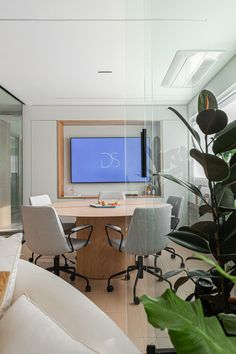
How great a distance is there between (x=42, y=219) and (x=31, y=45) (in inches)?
71.7

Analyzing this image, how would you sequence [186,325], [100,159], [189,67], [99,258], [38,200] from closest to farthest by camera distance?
[186,325], [99,258], [189,67], [38,200], [100,159]

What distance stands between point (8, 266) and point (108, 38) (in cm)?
239

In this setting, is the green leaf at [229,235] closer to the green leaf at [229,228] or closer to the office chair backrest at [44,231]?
the green leaf at [229,228]

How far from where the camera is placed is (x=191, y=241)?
976mm

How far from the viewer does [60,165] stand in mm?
5219

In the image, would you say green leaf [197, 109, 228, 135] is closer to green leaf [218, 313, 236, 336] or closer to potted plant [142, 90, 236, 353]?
potted plant [142, 90, 236, 353]

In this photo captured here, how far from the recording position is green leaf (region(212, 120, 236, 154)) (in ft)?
2.76

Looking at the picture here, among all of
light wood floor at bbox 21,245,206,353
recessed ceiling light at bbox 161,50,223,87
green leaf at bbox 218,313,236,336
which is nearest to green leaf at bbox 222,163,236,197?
green leaf at bbox 218,313,236,336

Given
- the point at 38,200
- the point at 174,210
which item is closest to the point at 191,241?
the point at 174,210

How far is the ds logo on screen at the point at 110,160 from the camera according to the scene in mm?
5488

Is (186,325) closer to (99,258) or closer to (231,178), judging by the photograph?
(231,178)

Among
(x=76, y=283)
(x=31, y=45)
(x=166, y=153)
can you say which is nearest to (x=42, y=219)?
(x=76, y=283)

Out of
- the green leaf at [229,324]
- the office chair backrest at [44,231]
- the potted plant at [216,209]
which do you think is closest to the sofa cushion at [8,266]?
the potted plant at [216,209]

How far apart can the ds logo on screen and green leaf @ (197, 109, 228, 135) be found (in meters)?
4.61
